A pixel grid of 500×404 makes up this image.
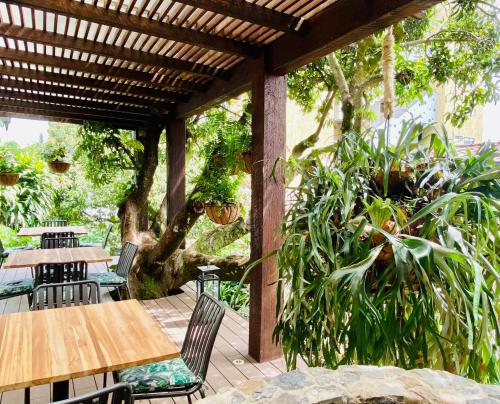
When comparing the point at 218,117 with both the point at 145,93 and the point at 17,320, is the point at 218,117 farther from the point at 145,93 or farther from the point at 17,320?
the point at 17,320

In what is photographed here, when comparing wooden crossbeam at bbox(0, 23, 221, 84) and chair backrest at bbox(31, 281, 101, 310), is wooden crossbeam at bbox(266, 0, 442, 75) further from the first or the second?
chair backrest at bbox(31, 281, 101, 310)

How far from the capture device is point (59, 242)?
15.2 feet

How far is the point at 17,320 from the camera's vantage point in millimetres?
1934

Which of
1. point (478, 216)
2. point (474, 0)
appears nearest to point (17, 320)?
point (478, 216)

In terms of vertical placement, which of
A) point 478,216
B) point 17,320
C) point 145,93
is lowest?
point 17,320

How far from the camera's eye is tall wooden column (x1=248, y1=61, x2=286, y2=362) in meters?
2.81

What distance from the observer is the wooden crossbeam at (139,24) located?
2.16 metres

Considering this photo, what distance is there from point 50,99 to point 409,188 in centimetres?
450

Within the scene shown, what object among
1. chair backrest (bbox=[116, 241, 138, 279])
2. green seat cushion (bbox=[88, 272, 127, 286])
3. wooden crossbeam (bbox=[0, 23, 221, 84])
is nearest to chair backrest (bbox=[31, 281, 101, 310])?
green seat cushion (bbox=[88, 272, 127, 286])

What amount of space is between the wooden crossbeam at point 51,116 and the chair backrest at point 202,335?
3892 mm

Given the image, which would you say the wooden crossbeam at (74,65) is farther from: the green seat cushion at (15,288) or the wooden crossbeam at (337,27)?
the green seat cushion at (15,288)

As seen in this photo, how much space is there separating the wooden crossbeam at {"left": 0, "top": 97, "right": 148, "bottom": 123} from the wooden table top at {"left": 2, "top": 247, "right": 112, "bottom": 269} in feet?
Answer: 6.95

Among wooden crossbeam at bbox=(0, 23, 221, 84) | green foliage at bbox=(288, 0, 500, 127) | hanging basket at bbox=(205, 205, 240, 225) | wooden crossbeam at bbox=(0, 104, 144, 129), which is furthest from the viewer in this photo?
wooden crossbeam at bbox=(0, 104, 144, 129)

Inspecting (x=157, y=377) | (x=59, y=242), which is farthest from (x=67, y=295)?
(x=59, y=242)
